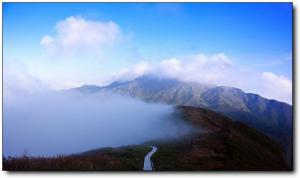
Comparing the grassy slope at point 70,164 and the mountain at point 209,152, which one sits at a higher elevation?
the mountain at point 209,152

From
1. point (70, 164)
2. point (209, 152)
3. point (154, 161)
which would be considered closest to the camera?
point (70, 164)

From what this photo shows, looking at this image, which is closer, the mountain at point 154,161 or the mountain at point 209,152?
the mountain at point 154,161

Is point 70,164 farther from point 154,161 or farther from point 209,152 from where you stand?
point 209,152

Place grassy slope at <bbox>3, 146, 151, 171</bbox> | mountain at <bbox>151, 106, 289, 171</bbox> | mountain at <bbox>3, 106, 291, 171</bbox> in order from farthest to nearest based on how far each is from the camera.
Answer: mountain at <bbox>151, 106, 289, 171</bbox> → mountain at <bbox>3, 106, 291, 171</bbox> → grassy slope at <bbox>3, 146, 151, 171</bbox>

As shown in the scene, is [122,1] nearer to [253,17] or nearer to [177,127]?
[253,17]

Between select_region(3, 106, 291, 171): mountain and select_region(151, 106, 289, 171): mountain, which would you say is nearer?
select_region(3, 106, 291, 171): mountain

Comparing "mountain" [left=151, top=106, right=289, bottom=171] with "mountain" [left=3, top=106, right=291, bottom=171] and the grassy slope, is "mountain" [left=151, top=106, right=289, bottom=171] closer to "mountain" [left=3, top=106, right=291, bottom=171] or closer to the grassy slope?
"mountain" [left=3, top=106, right=291, bottom=171]

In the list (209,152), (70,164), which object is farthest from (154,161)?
(70,164)

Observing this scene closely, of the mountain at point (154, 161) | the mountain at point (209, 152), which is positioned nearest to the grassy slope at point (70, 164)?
the mountain at point (154, 161)

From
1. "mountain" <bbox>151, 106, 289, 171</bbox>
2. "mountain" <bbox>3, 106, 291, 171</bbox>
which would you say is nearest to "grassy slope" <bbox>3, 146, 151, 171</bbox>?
"mountain" <bbox>3, 106, 291, 171</bbox>

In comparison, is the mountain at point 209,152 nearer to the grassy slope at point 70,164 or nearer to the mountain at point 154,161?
the mountain at point 154,161

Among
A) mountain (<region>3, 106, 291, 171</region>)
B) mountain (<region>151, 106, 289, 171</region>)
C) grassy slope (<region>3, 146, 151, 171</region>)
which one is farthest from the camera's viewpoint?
mountain (<region>151, 106, 289, 171</region>)

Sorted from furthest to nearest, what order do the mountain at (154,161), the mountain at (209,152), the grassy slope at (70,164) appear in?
the mountain at (209,152) → the mountain at (154,161) → the grassy slope at (70,164)
